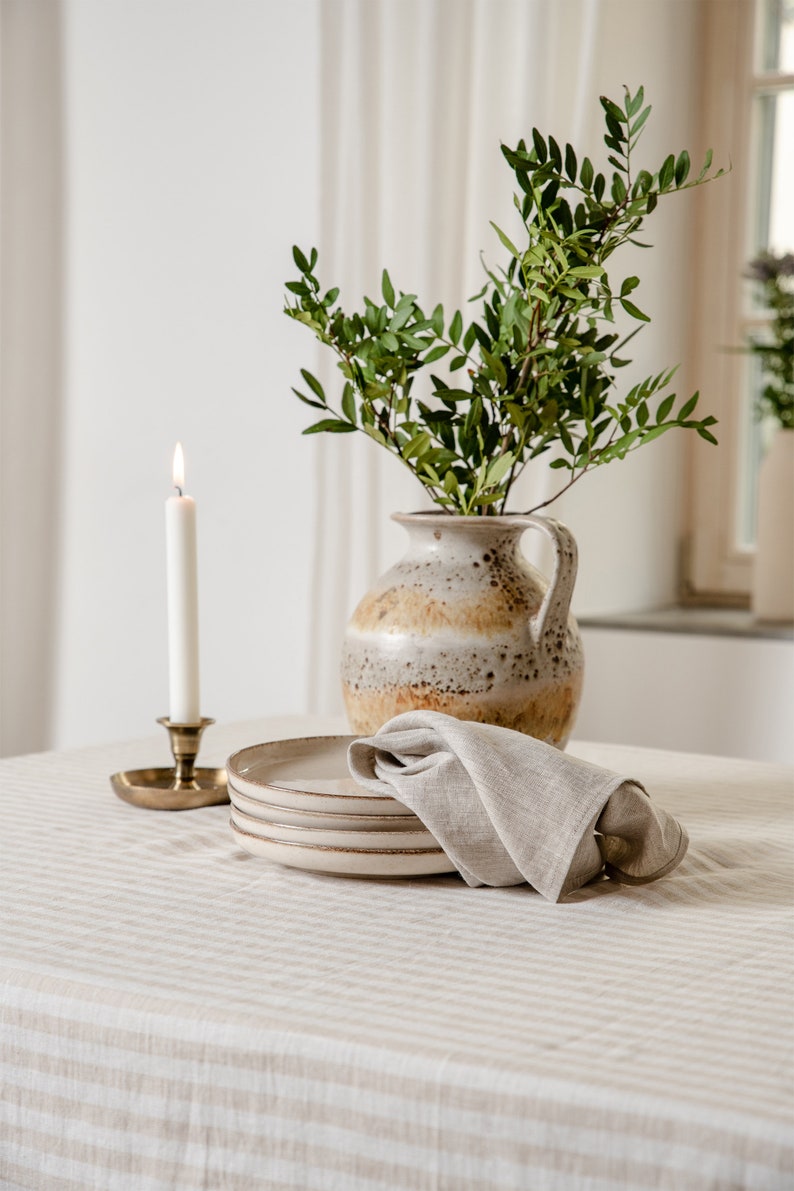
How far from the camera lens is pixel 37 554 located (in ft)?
9.33

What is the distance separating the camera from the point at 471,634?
0.95m

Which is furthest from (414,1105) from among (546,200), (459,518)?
(546,200)

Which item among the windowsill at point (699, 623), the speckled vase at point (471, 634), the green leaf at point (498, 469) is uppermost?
the green leaf at point (498, 469)

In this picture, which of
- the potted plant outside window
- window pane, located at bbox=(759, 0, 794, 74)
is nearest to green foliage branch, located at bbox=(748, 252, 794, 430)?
the potted plant outside window

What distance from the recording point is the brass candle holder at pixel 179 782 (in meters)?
1.02

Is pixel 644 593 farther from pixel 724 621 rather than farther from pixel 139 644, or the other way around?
pixel 139 644

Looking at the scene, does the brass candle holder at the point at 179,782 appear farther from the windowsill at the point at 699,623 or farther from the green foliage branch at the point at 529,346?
the windowsill at the point at 699,623

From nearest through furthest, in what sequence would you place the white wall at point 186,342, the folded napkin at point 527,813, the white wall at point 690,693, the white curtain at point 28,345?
1. the folded napkin at point 527,813
2. the white wall at point 690,693
3. the white wall at point 186,342
4. the white curtain at point 28,345

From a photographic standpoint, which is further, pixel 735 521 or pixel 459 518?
pixel 735 521

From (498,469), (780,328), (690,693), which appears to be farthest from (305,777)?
(780,328)

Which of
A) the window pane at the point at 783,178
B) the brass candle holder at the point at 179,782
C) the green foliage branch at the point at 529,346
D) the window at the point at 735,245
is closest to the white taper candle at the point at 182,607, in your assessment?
the brass candle holder at the point at 179,782

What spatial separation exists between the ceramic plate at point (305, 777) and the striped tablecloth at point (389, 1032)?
2.0 inches

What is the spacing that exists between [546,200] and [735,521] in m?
1.64

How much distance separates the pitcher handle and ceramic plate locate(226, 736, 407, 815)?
16 centimetres
